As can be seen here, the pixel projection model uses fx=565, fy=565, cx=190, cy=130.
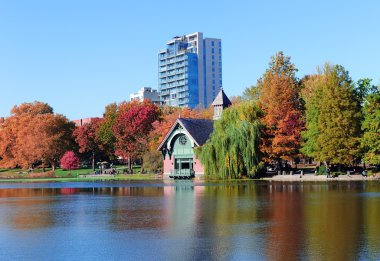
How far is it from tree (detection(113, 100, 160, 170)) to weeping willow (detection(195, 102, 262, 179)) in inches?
1015

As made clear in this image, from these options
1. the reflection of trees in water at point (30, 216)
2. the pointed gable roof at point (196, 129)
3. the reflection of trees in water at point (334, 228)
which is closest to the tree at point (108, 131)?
the pointed gable roof at point (196, 129)

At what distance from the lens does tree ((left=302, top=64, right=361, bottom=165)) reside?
196 feet

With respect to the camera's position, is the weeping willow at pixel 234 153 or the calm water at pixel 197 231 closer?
the calm water at pixel 197 231

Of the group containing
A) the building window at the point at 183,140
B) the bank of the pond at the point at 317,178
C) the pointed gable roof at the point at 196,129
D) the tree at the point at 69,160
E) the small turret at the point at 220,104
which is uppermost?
the small turret at the point at 220,104

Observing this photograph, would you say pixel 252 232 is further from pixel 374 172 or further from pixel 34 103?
pixel 34 103

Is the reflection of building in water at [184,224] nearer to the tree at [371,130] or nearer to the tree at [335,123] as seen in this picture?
the tree at [371,130]

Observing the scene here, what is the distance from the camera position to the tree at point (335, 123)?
5966 cm

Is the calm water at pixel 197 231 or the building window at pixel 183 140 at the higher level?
the building window at pixel 183 140

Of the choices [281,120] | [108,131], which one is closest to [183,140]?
[281,120]

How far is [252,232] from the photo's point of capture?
18922mm

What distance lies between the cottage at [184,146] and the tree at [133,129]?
1148 centimetres

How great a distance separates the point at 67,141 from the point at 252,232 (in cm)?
8425

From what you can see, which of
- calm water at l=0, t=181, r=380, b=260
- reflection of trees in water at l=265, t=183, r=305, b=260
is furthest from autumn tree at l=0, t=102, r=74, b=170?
reflection of trees in water at l=265, t=183, r=305, b=260

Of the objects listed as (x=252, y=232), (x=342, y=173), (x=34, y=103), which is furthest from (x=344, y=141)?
(x=34, y=103)
